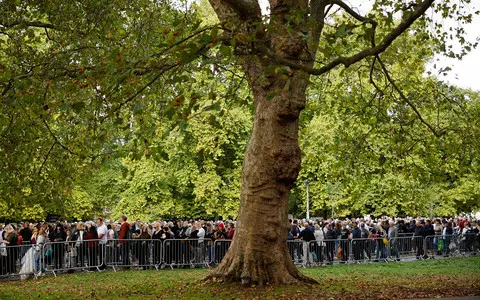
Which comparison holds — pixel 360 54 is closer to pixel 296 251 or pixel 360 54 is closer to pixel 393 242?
pixel 296 251

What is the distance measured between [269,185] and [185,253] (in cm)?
1291

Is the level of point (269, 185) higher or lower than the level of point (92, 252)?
higher

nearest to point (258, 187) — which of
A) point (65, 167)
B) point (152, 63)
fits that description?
point (152, 63)

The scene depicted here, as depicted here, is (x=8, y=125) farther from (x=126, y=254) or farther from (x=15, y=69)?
(x=126, y=254)

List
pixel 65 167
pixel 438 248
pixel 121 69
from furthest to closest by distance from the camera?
pixel 438 248 < pixel 65 167 < pixel 121 69

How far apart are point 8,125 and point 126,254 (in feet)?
33.2

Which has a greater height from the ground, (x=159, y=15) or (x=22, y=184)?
(x=159, y=15)

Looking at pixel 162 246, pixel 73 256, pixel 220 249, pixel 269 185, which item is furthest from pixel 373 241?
pixel 269 185

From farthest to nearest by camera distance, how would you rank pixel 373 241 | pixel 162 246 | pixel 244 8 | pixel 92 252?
pixel 373 241, pixel 162 246, pixel 92 252, pixel 244 8

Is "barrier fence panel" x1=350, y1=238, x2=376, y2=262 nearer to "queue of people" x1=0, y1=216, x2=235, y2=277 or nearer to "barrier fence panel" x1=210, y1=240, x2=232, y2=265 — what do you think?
"queue of people" x1=0, y1=216, x2=235, y2=277

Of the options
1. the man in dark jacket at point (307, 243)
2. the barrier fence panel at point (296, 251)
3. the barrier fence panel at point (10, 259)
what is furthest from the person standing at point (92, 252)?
the man in dark jacket at point (307, 243)

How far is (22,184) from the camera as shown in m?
20.2

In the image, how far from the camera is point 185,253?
27812mm

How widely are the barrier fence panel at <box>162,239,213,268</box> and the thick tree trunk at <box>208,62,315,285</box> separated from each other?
1188cm
